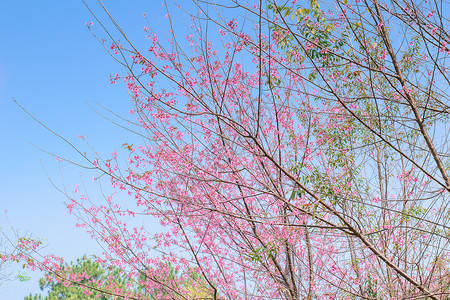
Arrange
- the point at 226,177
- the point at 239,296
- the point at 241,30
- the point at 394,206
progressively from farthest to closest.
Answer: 1. the point at 394,206
2. the point at 239,296
3. the point at 226,177
4. the point at 241,30

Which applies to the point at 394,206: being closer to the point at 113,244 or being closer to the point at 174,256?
the point at 174,256

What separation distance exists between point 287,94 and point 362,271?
9.44 feet

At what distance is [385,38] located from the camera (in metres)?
4.38

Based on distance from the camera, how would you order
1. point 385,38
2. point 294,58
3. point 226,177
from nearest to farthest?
point 385,38, point 226,177, point 294,58

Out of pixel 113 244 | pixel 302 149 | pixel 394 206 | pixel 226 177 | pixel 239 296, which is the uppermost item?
pixel 302 149

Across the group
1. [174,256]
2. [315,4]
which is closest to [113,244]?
[174,256]

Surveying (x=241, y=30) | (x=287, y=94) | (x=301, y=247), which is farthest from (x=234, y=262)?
(x=241, y=30)

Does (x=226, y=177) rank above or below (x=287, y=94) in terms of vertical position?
below

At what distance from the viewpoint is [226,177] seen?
5441 millimetres

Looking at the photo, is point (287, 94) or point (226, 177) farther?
point (287, 94)

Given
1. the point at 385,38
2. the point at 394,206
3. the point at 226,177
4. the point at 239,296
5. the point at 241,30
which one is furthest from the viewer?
the point at 394,206

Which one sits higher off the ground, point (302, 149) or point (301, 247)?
point (302, 149)

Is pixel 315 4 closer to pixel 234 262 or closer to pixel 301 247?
pixel 301 247

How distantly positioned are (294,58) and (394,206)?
282 cm
